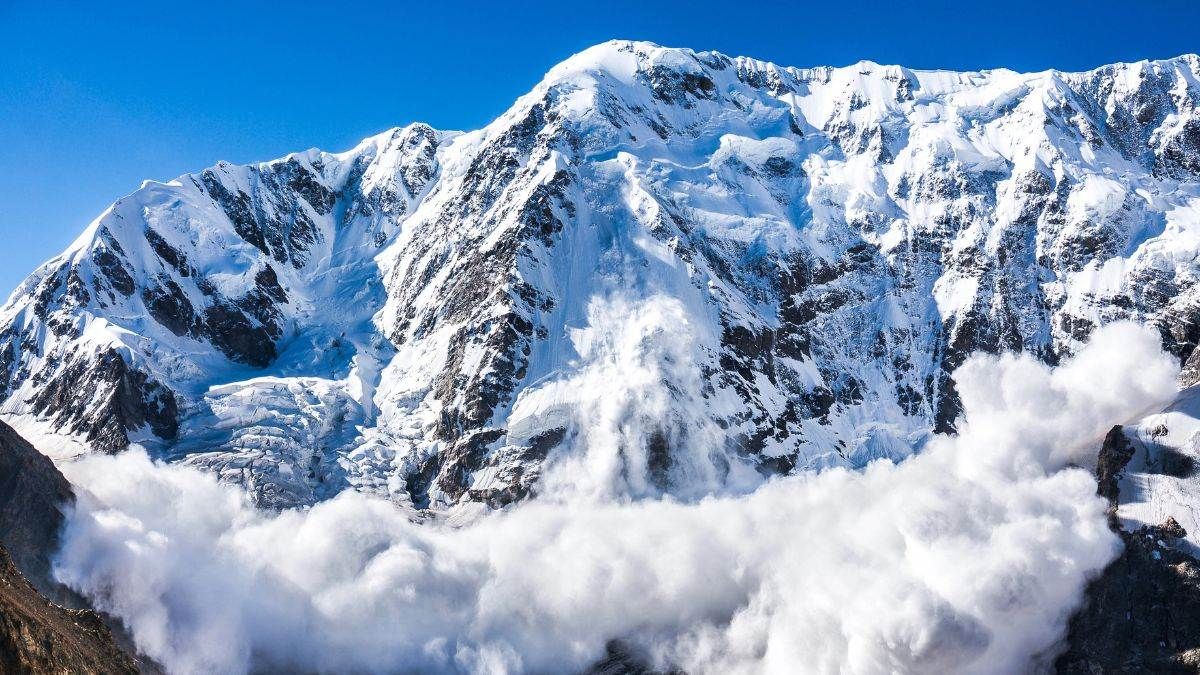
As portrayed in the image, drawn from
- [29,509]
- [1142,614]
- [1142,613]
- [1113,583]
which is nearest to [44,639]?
[29,509]

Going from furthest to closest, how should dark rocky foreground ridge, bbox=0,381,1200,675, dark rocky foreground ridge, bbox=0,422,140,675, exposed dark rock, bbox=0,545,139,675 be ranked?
dark rocky foreground ridge, bbox=0,381,1200,675
dark rocky foreground ridge, bbox=0,422,140,675
exposed dark rock, bbox=0,545,139,675

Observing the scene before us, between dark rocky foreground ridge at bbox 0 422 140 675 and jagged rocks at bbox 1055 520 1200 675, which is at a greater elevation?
jagged rocks at bbox 1055 520 1200 675

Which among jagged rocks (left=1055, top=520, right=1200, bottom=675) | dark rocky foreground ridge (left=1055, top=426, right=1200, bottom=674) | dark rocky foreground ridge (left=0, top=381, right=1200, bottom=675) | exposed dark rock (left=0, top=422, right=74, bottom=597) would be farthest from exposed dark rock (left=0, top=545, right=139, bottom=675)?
dark rocky foreground ridge (left=1055, top=426, right=1200, bottom=674)

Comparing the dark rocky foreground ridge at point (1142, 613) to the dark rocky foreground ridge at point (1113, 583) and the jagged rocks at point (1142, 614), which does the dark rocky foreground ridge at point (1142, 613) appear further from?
the dark rocky foreground ridge at point (1113, 583)

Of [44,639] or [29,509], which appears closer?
[44,639]

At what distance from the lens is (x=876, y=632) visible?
19950cm

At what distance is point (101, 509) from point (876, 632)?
148043 millimetres

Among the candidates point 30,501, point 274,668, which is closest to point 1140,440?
point 274,668

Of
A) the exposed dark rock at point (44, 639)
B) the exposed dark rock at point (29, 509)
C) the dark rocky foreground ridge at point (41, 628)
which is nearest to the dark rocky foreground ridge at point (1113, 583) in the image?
the exposed dark rock at point (29, 509)

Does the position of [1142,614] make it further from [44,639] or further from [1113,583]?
[44,639]

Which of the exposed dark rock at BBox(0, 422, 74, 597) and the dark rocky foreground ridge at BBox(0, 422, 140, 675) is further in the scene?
the exposed dark rock at BBox(0, 422, 74, 597)

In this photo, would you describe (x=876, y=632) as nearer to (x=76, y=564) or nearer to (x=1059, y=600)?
(x=1059, y=600)

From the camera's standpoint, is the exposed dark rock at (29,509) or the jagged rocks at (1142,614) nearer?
the exposed dark rock at (29,509)

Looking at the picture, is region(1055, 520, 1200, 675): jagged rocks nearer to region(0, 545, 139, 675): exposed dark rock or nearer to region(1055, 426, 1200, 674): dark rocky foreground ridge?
region(1055, 426, 1200, 674): dark rocky foreground ridge
